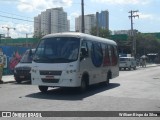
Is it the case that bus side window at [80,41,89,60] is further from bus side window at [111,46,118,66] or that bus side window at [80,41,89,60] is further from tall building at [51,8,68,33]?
tall building at [51,8,68,33]

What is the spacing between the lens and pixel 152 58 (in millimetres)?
104250

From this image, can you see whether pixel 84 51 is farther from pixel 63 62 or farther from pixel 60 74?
pixel 60 74

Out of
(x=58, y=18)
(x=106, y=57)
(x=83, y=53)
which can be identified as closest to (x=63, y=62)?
(x=83, y=53)

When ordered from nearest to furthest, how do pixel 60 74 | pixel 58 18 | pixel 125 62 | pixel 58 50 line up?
pixel 60 74 → pixel 58 50 → pixel 125 62 → pixel 58 18

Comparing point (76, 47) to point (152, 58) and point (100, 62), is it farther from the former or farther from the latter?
point (152, 58)

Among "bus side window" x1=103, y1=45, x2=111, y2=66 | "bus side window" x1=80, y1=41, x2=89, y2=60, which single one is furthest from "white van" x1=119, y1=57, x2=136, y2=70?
"bus side window" x1=80, y1=41, x2=89, y2=60

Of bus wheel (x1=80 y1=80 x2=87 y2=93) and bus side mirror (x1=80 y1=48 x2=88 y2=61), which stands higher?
bus side mirror (x1=80 y1=48 x2=88 y2=61)

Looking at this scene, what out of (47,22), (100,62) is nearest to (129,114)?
(100,62)

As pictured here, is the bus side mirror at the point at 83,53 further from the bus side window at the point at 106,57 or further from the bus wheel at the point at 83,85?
the bus side window at the point at 106,57

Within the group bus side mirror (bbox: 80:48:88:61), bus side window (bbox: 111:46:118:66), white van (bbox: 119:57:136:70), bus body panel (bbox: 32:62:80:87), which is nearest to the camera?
bus body panel (bbox: 32:62:80:87)

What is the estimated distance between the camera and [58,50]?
53.4 feet

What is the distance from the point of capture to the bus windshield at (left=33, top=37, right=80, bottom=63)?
1609cm

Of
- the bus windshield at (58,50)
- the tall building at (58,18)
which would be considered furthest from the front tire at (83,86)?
the tall building at (58,18)

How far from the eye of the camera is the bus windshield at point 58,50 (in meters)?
16.1
